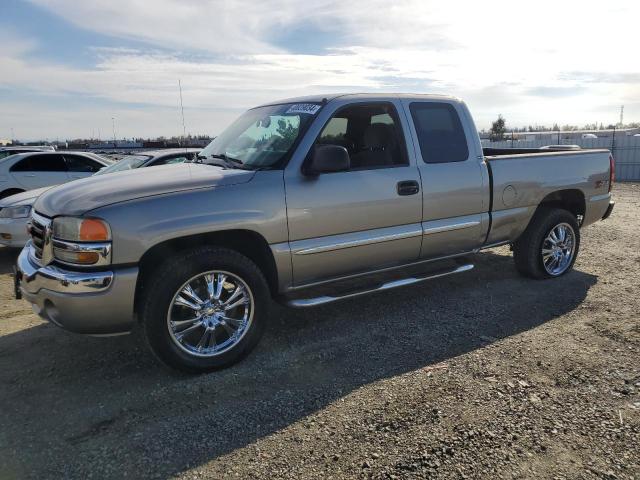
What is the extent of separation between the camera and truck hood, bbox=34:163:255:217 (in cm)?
322

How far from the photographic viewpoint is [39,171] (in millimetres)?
9320

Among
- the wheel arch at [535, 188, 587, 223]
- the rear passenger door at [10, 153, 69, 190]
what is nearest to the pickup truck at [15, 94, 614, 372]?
the wheel arch at [535, 188, 587, 223]

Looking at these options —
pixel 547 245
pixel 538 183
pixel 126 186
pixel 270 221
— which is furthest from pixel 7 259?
pixel 547 245

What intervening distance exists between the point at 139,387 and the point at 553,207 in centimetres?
469

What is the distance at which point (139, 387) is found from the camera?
3359 mm

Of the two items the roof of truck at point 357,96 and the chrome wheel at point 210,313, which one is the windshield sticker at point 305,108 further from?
the chrome wheel at point 210,313

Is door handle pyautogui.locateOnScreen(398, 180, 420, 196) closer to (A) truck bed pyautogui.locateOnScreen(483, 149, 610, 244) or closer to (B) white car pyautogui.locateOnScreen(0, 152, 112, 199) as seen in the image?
(A) truck bed pyautogui.locateOnScreen(483, 149, 610, 244)

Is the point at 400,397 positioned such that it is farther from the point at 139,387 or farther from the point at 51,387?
the point at 51,387

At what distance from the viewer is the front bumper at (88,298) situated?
10.1 ft

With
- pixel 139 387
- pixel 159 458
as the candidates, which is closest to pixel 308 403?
pixel 159 458

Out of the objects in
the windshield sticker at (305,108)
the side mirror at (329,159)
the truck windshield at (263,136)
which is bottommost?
the side mirror at (329,159)

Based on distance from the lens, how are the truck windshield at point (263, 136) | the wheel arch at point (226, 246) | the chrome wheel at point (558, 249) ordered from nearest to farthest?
the wheel arch at point (226, 246) → the truck windshield at point (263, 136) → the chrome wheel at point (558, 249)

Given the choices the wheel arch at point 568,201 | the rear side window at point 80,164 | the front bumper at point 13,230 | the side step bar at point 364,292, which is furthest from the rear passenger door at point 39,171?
the wheel arch at point 568,201

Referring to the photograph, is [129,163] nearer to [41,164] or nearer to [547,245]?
[41,164]
